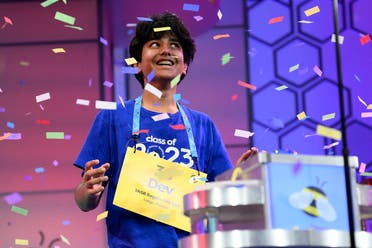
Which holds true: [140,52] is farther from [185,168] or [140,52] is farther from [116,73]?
[116,73]

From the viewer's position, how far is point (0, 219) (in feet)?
14.5

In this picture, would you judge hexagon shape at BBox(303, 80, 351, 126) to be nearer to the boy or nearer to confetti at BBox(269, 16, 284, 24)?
confetti at BBox(269, 16, 284, 24)

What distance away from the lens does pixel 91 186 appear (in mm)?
1954

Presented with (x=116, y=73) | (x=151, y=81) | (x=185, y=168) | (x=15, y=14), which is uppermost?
(x=15, y=14)

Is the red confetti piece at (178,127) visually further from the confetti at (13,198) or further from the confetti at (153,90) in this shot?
the confetti at (13,198)

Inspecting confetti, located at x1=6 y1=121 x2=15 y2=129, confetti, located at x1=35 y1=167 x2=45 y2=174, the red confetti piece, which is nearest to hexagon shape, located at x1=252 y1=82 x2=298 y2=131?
confetti, located at x1=35 y1=167 x2=45 y2=174

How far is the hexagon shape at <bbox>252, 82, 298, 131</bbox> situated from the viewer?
4719mm

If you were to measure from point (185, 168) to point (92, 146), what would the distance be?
0.96ft

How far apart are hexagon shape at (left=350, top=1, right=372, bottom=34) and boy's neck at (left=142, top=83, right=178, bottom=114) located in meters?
2.75

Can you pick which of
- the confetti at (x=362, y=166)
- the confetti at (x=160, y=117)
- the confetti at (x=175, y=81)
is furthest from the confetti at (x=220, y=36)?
the confetti at (x=160, y=117)

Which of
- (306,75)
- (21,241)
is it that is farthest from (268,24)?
(21,241)

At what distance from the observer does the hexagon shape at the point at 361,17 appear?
4.88 metres

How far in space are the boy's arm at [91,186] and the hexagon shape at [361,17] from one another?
3176mm

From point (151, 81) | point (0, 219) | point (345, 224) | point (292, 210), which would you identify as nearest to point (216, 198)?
point (292, 210)
